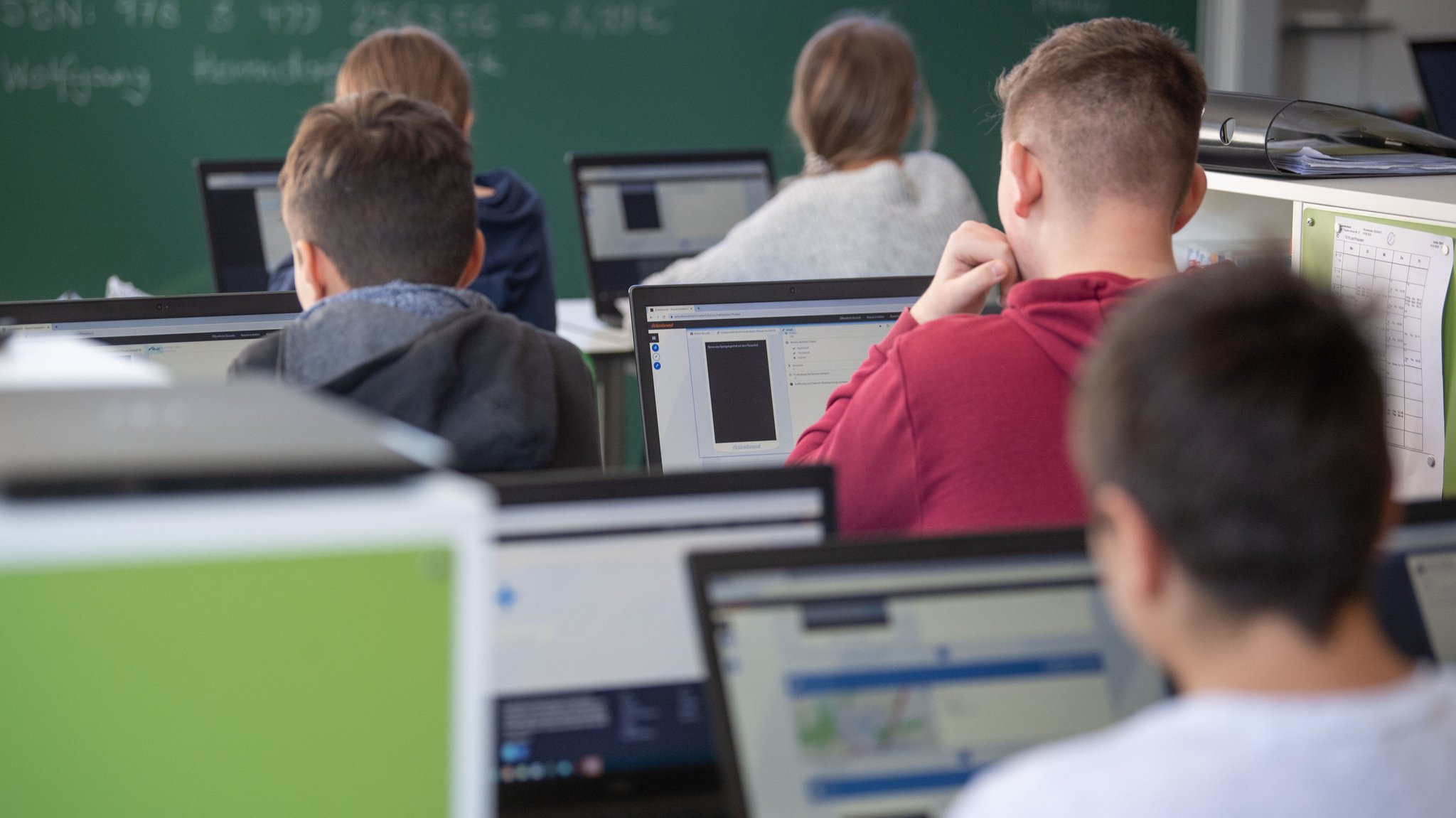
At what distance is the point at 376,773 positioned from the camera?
2.36ft

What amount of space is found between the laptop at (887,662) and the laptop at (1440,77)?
244 cm

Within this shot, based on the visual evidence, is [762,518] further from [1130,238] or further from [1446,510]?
[1130,238]

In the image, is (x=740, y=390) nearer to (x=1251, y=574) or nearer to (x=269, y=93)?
(x=1251, y=574)

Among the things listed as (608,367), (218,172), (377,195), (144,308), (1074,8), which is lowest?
(608,367)

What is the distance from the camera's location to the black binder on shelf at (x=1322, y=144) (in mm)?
1902

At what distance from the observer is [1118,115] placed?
142 centimetres

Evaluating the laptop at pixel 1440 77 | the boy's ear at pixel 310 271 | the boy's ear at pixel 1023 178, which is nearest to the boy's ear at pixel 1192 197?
the boy's ear at pixel 1023 178

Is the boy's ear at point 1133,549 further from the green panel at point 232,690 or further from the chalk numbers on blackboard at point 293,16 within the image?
the chalk numbers on blackboard at point 293,16

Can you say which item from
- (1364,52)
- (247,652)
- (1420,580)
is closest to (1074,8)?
(1364,52)

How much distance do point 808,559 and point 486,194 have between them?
2.42 meters

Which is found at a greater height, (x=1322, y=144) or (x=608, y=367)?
(x=1322, y=144)

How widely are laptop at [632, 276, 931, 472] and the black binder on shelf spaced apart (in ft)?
1.81

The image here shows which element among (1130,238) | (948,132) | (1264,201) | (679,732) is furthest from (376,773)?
(948,132)

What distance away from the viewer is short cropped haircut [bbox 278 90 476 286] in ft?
5.34
